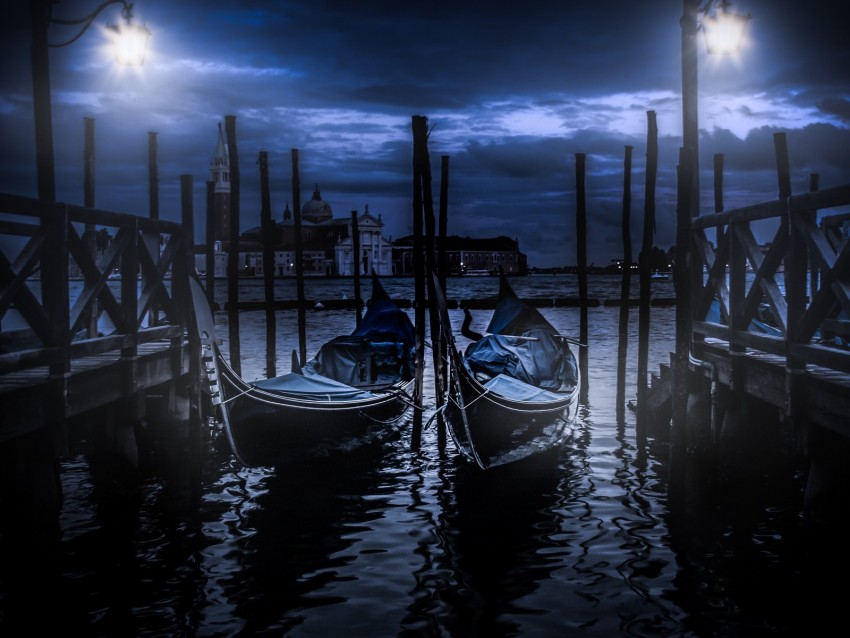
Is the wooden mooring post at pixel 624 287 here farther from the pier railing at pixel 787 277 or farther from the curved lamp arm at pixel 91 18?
the curved lamp arm at pixel 91 18

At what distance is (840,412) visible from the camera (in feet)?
15.6

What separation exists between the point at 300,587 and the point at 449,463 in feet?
11.4

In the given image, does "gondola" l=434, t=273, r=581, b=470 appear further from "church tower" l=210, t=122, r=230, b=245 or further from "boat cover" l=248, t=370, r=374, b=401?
"church tower" l=210, t=122, r=230, b=245

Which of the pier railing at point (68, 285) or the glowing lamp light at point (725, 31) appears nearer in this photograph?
the pier railing at point (68, 285)

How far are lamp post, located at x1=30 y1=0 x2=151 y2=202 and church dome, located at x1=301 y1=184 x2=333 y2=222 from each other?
120m

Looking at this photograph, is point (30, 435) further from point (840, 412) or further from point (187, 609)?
point (840, 412)

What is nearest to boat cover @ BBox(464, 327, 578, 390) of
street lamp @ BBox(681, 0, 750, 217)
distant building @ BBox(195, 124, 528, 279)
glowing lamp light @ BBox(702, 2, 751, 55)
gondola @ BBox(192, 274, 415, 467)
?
gondola @ BBox(192, 274, 415, 467)

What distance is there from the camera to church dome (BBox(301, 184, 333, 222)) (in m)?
126

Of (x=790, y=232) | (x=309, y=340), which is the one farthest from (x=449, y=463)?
(x=309, y=340)

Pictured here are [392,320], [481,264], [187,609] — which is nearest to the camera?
[187,609]

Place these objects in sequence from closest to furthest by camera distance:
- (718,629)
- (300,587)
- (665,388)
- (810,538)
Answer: (718,629), (300,587), (810,538), (665,388)

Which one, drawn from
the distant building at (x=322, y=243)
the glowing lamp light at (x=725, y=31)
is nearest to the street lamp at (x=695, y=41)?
the glowing lamp light at (x=725, y=31)

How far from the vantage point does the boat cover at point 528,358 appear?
10.1m

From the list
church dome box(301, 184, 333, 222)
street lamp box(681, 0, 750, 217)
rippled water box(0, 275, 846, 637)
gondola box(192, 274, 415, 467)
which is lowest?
rippled water box(0, 275, 846, 637)
